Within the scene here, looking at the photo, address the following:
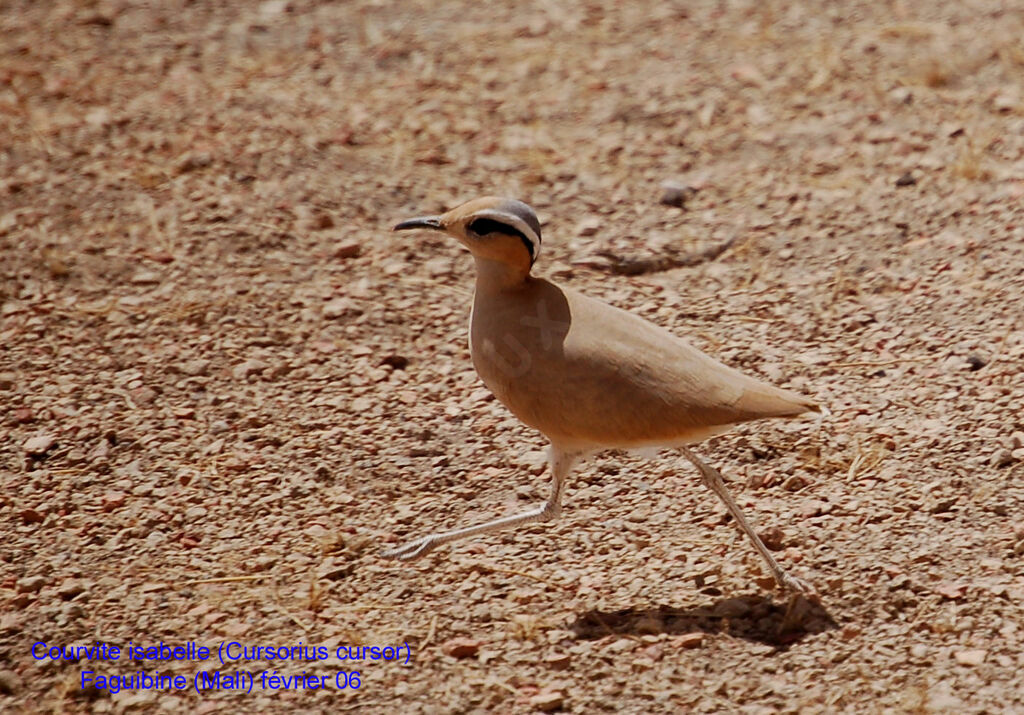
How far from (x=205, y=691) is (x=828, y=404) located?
2.70 m

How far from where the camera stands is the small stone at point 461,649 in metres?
4.16

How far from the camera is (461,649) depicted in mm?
4164

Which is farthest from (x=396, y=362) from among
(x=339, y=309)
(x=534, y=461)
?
(x=534, y=461)

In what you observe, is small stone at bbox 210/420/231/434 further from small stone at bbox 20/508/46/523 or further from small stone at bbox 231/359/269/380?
small stone at bbox 20/508/46/523

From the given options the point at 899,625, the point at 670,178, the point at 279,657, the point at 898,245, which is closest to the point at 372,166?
the point at 670,178

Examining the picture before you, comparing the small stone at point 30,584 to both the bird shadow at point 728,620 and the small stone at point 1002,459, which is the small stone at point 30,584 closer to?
the bird shadow at point 728,620

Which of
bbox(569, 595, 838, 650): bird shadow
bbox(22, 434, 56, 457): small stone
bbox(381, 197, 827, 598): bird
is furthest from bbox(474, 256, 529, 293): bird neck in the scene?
bbox(22, 434, 56, 457): small stone

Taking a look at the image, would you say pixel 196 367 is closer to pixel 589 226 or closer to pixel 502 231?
pixel 502 231

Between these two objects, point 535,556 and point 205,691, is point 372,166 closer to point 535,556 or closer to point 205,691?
point 535,556

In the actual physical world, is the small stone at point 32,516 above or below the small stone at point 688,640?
below

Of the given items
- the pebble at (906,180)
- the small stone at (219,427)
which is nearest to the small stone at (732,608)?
the small stone at (219,427)

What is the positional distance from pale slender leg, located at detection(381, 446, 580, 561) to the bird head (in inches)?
26.6

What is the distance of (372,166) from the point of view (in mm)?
7453

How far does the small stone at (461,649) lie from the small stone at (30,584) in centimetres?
142
